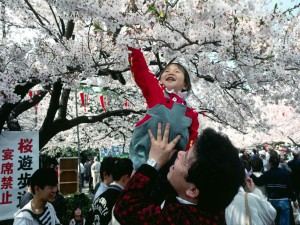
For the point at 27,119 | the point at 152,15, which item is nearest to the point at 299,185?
the point at 152,15

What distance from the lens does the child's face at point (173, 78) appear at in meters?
2.61

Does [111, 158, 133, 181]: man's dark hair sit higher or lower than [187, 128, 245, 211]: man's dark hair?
lower

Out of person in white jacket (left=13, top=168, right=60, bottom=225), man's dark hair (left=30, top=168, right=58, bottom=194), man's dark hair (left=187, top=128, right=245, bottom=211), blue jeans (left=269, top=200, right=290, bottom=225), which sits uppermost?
man's dark hair (left=187, top=128, right=245, bottom=211)

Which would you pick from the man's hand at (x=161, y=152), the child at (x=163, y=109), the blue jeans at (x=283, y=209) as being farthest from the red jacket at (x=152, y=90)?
the blue jeans at (x=283, y=209)

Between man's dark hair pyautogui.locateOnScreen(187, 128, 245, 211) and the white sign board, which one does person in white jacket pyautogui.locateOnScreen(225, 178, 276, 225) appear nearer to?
man's dark hair pyautogui.locateOnScreen(187, 128, 245, 211)

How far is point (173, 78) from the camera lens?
262 centimetres

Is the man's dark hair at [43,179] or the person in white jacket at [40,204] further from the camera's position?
A: the man's dark hair at [43,179]

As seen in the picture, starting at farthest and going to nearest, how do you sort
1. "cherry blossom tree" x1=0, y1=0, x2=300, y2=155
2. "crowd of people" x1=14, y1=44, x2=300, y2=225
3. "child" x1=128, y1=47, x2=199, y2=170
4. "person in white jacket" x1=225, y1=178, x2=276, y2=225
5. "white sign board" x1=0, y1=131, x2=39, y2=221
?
"white sign board" x1=0, y1=131, x2=39, y2=221, "cherry blossom tree" x1=0, y1=0, x2=300, y2=155, "person in white jacket" x1=225, y1=178, x2=276, y2=225, "child" x1=128, y1=47, x2=199, y2=170, "crowd of people" x1=14, y1=44, x2=300, y2=225

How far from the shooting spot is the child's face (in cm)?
261

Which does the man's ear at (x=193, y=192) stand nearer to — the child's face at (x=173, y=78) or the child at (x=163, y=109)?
the child at (x=163, y=109)

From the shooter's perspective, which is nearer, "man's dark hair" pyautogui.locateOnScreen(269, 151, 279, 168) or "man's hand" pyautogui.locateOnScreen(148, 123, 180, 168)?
"man's hand" pyautogui.locateOnScreen(148, 123, 180, 168)

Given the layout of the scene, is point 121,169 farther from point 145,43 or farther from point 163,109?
point 145,43

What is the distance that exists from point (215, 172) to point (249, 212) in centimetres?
215

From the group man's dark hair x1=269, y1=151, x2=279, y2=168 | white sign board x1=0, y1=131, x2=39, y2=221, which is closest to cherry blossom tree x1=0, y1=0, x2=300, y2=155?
white sign board x1=0, y1=131, x2=39, y2=221
